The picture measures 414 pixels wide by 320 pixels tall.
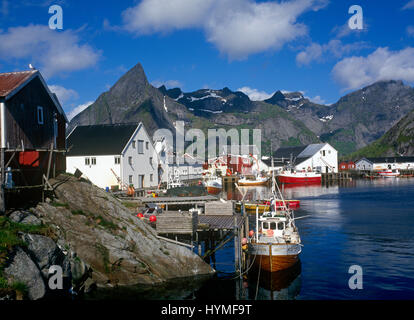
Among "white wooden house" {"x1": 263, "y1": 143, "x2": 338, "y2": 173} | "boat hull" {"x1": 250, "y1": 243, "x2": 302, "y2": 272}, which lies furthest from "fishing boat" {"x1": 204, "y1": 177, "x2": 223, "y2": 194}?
"white wooden house" {"x1": 263, "y1": 143, "x2": 338, "y2": 173}

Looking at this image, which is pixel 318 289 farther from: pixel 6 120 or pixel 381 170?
pixel 381 170

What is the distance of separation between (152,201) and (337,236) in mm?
21020

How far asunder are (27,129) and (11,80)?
374cm

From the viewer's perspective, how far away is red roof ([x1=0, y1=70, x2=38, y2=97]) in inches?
1005

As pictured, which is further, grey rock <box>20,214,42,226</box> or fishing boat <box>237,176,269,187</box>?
fishing boat <box>237,176,269,187</box>

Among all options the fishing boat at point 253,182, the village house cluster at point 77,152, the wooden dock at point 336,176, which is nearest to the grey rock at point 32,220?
the village house cluster at point 77,152

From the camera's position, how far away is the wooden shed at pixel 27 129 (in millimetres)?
25156

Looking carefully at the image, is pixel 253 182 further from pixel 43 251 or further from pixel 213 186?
pixel 43 251

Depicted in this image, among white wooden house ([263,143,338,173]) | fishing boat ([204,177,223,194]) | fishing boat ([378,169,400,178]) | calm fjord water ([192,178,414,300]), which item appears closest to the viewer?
calm fjord water ([192,178,414,300])

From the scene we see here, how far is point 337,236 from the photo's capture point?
1496 inches

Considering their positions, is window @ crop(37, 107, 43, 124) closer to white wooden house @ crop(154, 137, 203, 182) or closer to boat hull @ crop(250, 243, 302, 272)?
boat hull @ crop(250, 243, 302, 272)

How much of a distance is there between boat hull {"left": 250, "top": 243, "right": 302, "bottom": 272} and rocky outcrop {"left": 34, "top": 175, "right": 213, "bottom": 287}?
3903mm
